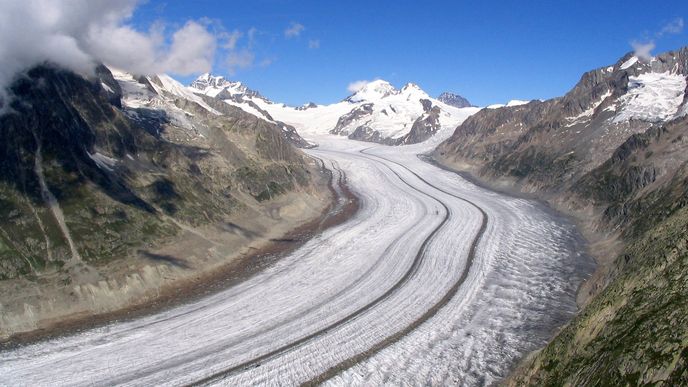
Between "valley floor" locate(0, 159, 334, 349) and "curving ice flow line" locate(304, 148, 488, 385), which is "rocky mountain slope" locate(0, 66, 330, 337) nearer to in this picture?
"valley floor" locate(0, 159, 334, 349)

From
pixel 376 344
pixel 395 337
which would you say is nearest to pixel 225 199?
pixel 395 337

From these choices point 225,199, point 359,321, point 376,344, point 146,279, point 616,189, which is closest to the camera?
point 376,344

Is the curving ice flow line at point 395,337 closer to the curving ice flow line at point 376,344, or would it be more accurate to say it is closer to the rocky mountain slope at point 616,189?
the curving ice flow line at point 376,344

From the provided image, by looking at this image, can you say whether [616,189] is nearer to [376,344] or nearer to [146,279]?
[376,344]

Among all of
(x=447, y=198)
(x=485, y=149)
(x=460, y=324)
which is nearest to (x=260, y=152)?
(x=447, y=198)

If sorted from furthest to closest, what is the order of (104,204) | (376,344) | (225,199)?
(225,199) < (104,204) < (376,344)

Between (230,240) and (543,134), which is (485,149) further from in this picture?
(230,240)

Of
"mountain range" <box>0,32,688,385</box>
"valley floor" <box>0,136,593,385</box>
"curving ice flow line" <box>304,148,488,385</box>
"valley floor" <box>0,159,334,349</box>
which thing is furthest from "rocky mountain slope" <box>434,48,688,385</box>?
"valley floor" <box>0,159,334,349</box>
